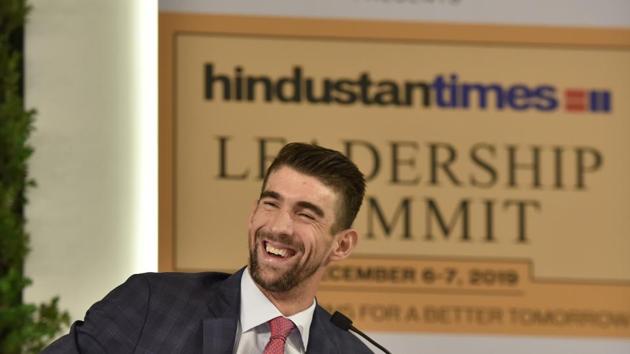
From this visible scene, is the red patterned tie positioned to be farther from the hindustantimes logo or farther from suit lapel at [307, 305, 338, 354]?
the hindustantimes logo

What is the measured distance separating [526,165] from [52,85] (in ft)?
5.83

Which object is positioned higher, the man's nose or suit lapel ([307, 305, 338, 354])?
the man's nose

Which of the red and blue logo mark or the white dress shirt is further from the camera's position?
the red and blue logo mark

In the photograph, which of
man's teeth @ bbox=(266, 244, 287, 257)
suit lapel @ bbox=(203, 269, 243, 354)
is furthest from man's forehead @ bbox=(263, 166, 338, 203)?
suit lapel @ bbox=(203, 269, 243, 354)

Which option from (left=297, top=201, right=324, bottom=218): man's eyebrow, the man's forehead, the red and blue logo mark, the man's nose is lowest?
the man's nose

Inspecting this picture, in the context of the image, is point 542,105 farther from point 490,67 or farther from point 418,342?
point 418,342

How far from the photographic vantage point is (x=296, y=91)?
15.3 feet

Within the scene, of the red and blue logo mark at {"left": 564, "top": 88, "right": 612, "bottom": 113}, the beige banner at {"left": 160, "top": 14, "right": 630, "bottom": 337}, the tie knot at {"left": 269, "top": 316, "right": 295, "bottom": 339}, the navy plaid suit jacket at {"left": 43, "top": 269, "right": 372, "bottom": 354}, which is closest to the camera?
the navy plaid suit jacket at {"left": 43, "top": 269, "right": 372, "bottom": 354}

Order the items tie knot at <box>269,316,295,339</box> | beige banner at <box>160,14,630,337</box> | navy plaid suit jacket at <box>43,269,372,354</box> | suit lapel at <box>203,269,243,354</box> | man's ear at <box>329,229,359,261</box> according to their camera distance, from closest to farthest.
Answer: navy plaid suit jacket at <box>43,269,372,354</box> < suit lapel at <box>203,269,243,354</box> < tie knot at <box>269,316,295,339</box> < man's ear at <box>329,229,359,261</box> < beige banner at <box>160,14,630,337</box>

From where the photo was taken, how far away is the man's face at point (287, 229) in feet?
8.99

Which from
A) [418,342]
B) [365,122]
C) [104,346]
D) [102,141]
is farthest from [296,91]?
[104,346]

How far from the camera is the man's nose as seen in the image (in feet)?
8.96

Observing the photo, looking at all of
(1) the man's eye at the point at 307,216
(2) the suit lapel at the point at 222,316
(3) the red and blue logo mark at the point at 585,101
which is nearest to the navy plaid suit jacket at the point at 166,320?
(2) the suit lapel at the point at 222,316

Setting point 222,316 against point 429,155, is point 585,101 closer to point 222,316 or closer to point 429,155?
point 429,155
